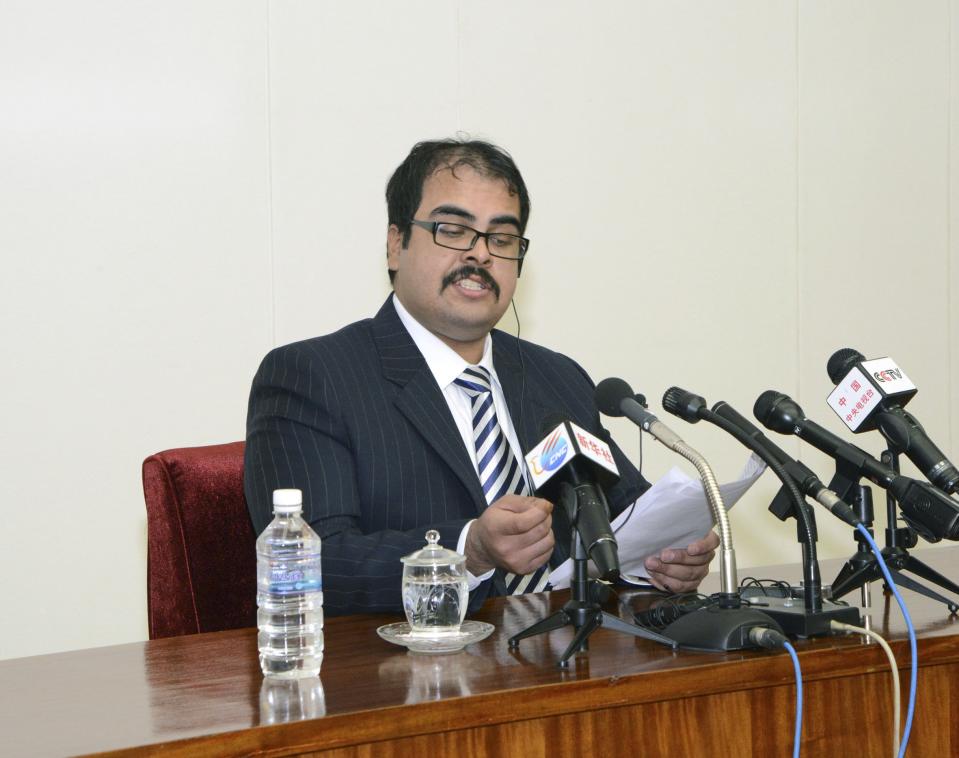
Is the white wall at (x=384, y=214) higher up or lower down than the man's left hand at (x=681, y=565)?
higher up

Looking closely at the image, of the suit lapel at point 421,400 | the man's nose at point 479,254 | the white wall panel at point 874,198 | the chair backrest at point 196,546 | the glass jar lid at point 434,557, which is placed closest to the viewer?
the glass jar lid at point 434,557

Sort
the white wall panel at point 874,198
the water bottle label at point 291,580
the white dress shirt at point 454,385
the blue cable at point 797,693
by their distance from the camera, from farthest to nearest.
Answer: the white wall panel at point 874,198
the white dress shirt at point 454,385
the water bottle label at point 291,580
the blue cable at point 797,693

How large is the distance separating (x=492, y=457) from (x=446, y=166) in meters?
0.66

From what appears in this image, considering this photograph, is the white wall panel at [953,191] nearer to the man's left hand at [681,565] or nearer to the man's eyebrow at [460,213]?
the man's eyebrow at [460,213]

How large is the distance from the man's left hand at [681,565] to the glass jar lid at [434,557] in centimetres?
51

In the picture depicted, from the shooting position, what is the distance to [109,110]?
3.04 meters

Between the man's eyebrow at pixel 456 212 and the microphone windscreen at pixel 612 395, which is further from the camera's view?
the man's eyebrow at pixel 456 212

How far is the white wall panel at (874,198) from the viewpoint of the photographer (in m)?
4.01

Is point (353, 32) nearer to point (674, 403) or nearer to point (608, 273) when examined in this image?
point (608, 273)

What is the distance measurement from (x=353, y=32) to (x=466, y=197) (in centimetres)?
105

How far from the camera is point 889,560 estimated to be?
1784mm

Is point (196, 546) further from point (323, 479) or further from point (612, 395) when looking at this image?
point (612, 395)

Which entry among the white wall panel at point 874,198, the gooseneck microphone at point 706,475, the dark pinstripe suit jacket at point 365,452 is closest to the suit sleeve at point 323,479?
the dark pinstripe suit jacket at point 365,452

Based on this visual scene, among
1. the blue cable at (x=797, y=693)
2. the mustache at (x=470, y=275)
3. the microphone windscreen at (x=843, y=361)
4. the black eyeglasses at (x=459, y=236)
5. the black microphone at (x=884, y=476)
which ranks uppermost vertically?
the black eyeglasses at (x=459, y=236)
